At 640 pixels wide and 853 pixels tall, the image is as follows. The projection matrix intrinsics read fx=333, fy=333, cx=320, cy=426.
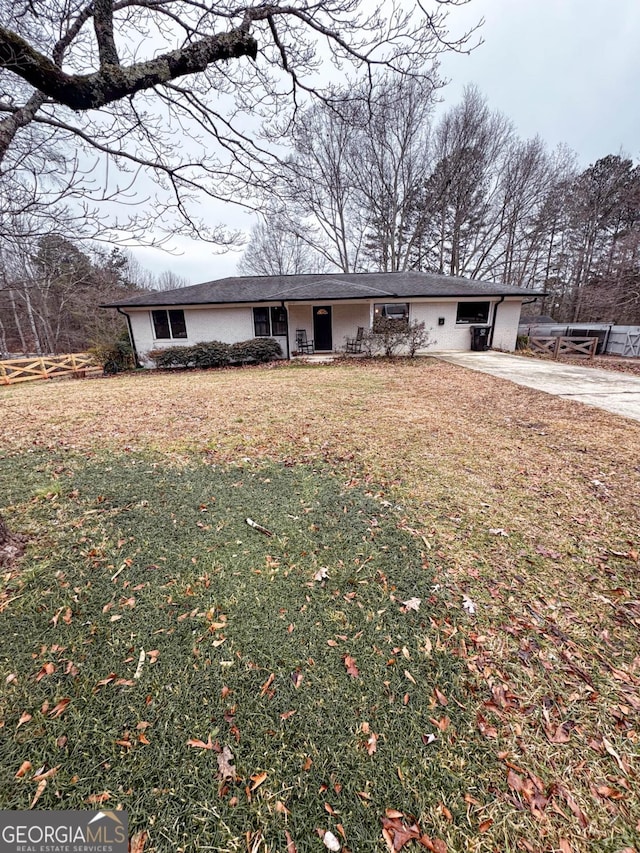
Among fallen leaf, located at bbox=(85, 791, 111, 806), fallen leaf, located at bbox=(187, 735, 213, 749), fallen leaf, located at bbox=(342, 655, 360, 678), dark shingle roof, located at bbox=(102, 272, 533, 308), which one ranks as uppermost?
dark shingle roof, located at bbox=(102, 272, 533, 308)

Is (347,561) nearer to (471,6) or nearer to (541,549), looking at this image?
(541,549)

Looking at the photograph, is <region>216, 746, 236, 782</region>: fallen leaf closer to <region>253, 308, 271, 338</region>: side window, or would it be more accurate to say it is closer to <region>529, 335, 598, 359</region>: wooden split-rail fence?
<region>253, 308, 271, 338</region>: side window

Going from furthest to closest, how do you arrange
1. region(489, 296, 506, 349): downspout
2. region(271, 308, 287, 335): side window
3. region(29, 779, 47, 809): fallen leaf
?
A: region(489, 296, 506, 349): downspout < region(271, 308, 287, 335): side window < region(29, 779, 47, 809): fallen leaf

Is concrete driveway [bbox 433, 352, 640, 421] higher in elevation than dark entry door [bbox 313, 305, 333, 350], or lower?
lower

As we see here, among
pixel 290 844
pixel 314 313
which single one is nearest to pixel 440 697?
pixel 290 844

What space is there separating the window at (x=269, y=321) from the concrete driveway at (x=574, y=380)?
23.8ft

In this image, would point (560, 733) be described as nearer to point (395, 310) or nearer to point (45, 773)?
point (45, 773)

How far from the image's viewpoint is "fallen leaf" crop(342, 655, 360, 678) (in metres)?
1.71

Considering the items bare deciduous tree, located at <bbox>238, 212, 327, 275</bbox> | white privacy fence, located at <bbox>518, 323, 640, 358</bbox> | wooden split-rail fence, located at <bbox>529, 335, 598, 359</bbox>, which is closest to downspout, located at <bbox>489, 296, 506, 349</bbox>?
wooden split-rail fence, located at <bbox>529, 335, 598, 359</bbox>

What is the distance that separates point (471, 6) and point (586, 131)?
25.6 metres

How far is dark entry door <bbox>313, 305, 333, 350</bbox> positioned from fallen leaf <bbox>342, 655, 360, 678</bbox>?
1495 cm

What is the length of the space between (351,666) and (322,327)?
15.2 meters

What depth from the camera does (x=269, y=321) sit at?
15.1 m

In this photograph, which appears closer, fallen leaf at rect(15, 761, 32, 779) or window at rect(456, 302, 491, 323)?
fallen leaf at rect(15, 761, 32, 779)
